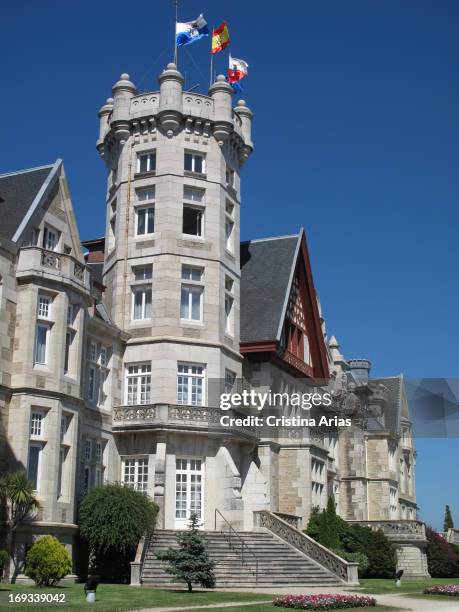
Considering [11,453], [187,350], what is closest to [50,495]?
[11,453]

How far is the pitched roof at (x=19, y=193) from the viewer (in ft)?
99.6

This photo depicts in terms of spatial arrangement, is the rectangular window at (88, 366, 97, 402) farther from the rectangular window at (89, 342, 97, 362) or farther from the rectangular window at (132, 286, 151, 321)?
the rectangular window at (132, 286, 151, 321)

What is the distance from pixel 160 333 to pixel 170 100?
1062 centimetres

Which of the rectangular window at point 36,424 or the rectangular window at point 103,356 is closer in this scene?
the rectangular window at point 36,424

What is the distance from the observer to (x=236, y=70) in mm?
42844

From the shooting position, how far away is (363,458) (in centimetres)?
5856

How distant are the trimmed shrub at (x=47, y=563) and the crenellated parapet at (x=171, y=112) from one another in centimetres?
1986

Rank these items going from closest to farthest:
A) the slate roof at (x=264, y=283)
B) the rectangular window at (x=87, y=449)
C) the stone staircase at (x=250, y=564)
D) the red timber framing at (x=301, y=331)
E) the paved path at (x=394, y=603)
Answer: the paved path at (x=394, y=603), the stone staircase at (x=250, y=564), the rectangular window at (x=87, y=449), the slate roof at (x=264, y=283), the red timber framing at (x=301, y=331)

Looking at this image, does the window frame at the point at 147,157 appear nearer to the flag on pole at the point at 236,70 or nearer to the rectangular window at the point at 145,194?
the rectangular window at the point at 145,194

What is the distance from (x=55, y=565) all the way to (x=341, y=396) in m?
31.2

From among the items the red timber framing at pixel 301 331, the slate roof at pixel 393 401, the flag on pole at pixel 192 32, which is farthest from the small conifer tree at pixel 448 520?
the flag on pole at pixel 192 32

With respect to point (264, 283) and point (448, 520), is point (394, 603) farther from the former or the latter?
point (448, 520)

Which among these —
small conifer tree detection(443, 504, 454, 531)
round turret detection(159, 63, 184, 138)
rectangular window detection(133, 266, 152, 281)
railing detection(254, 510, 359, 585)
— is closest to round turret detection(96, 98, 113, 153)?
round turret detection(159, 63, 184, 138)

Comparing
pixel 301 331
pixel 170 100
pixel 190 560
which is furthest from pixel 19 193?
pixel 301 331
